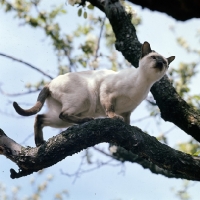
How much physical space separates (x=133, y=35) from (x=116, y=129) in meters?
1.62

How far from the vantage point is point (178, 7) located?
1260mm

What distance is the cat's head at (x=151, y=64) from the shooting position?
4.63m

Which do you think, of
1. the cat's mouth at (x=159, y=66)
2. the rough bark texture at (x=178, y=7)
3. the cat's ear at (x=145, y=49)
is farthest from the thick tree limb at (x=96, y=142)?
the rough bark texture at (x=178, y=7)

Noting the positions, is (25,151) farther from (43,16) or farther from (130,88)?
(43,16)

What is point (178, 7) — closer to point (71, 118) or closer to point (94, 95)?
point (71, 118)

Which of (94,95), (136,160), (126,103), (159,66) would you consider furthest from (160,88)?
(136,160)

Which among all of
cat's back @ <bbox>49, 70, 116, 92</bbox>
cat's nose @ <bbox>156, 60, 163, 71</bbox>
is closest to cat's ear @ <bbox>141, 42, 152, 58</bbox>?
cat's nose @ <bbox>156, 60, 163, 71</bbox>

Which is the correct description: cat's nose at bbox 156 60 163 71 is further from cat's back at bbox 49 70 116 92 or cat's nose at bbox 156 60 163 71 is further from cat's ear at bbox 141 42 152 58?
cat's back at bbox 49 70 116 92

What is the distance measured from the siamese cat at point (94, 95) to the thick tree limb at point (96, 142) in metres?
0.58

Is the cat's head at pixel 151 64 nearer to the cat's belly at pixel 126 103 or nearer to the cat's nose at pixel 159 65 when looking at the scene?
the cat's nose at pixel 159 65

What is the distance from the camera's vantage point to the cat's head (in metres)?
4.63

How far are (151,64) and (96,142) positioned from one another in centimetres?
143

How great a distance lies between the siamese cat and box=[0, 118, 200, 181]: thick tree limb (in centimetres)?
58

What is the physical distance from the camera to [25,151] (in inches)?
148
